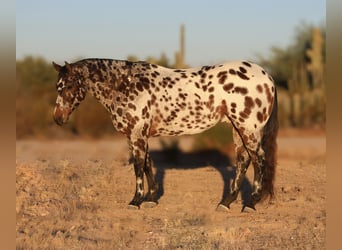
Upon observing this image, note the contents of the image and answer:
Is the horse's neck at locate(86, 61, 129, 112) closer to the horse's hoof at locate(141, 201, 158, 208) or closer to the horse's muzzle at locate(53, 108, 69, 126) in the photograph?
the horse's muzzle at locate(53, 108, 69, 126)

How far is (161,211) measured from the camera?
7.99m

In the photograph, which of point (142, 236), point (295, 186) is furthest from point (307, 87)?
point (142, 236)

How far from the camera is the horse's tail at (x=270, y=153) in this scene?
794 cm

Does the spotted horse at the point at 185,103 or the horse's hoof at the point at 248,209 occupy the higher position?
the spotted horse at the point at 185,103

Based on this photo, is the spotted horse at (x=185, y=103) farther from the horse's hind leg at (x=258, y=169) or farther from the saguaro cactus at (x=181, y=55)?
the saguaro cactus at (x=181, y=55)

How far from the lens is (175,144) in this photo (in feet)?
47.9

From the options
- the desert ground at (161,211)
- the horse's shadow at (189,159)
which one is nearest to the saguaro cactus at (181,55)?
the horse's shadow at (189,159)

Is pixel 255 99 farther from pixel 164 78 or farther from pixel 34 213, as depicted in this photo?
pixel 34 213

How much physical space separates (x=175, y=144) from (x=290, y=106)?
24.4 feet

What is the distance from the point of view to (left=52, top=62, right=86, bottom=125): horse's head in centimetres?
792

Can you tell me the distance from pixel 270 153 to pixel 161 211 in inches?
65.1

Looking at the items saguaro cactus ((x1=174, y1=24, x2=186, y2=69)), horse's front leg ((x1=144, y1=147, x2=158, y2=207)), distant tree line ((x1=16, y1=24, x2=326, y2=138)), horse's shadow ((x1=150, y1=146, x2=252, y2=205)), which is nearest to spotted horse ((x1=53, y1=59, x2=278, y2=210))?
horse's front leg ((x1=144, y1=147, x2=158, y2=207))

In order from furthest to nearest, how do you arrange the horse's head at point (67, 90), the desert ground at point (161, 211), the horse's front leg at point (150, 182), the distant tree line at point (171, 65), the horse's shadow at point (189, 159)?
the distant tree line at point (171, 65)
the horse's shadow at point (189, 159)
the horse's front leg at point (150, 182)
the horse's head at point (67, 90)
the desert ground at point (161, 211)

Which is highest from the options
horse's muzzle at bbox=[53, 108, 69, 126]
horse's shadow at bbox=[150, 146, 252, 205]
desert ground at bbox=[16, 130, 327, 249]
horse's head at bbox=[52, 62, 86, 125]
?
horse's head at bbox=[52, 62, 86, 125]
